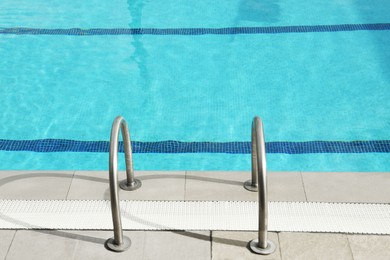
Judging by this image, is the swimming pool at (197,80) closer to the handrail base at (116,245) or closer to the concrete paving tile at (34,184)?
the concrete paving tile at (34,184)

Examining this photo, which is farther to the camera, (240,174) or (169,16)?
(169,16)

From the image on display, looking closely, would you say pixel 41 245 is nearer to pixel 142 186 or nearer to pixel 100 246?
pixel 100 246

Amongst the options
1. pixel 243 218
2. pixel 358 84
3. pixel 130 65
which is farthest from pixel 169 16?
pixel 243 218

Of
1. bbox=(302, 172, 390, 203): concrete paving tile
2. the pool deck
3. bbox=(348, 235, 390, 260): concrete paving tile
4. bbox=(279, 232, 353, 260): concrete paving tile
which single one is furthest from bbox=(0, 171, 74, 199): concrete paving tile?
bbox=(348, 235, 390, 260): concrete paving tile

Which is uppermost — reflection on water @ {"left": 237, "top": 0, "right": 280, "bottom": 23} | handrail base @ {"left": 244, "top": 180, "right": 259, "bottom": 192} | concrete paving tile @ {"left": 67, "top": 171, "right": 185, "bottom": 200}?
handrail base @ {"left": 244, "top": 180, "right": 259, "bottom": 192}

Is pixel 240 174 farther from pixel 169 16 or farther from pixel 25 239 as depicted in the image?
pixel 169 16

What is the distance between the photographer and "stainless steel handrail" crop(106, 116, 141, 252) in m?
3.34

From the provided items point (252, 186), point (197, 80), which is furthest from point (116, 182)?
point (197, 80)

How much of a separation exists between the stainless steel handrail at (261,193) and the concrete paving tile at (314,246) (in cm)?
10

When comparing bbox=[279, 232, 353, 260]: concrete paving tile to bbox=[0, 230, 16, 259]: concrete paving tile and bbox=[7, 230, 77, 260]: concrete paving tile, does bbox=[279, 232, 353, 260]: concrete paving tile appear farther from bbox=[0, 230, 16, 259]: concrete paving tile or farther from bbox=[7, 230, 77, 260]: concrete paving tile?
bbox=[0, 230, 16, 259]: concrete paving tile

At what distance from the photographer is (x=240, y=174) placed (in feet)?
14.5

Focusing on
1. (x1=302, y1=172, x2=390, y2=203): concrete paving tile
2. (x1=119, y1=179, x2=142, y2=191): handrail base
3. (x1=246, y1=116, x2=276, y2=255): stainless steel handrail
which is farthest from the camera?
(x1=119, y1=179, x2=142, y2=191): handrail base

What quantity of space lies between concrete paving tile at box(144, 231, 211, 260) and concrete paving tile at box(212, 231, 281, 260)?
50 mm

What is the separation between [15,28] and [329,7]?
413cm
